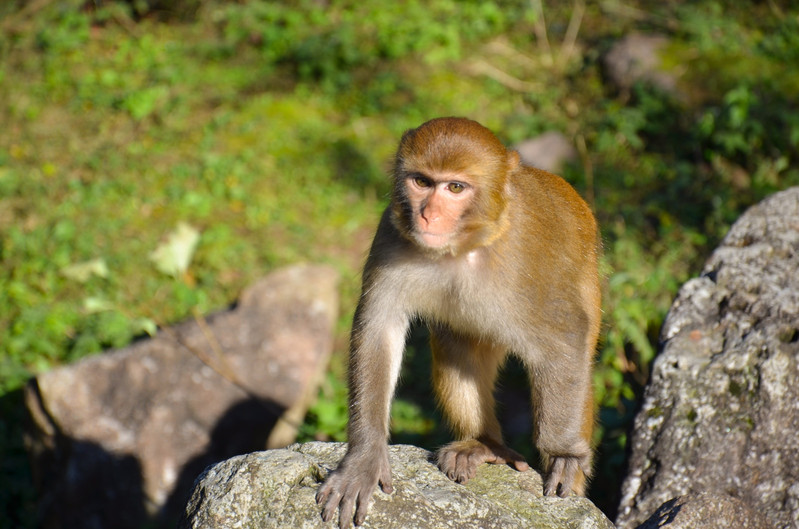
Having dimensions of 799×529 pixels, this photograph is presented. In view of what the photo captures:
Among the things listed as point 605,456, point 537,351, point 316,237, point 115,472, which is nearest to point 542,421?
point 537,351

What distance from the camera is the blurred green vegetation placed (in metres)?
5.77

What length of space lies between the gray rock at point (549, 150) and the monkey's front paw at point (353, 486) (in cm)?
445

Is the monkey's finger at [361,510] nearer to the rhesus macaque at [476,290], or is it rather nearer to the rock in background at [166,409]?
the rhesus macaque at [476,290]

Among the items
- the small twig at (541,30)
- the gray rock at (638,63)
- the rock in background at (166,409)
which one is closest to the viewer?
the rock in background at (166,409)

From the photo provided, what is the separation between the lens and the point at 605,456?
4.29 metres

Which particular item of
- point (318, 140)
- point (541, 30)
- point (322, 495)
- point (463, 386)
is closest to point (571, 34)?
point (541, 30)

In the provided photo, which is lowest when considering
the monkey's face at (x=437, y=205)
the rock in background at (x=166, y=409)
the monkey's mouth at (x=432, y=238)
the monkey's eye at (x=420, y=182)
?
the rock in background at (x=166, y=409)

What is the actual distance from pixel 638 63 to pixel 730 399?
4.97m

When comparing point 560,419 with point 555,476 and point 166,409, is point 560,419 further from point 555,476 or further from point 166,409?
point 166,409

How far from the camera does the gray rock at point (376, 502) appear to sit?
8.87ft

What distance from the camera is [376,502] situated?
9.31ft

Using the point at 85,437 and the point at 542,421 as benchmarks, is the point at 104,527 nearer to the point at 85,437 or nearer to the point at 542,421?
the point at 85,437

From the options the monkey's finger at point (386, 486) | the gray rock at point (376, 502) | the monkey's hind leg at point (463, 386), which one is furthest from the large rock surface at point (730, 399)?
the monkey's finger at point (386, 486)

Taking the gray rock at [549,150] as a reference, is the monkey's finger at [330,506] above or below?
below
